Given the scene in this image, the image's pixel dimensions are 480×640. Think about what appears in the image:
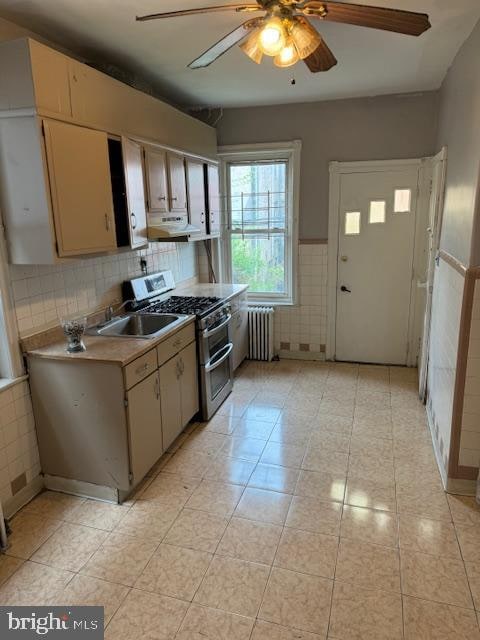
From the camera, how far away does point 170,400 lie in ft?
9.43

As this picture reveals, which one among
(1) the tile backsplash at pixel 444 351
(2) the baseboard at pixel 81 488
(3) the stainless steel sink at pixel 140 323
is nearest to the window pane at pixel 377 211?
(1) the tile backsplash at pixel 444 351

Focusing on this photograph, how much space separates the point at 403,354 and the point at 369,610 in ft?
9.84

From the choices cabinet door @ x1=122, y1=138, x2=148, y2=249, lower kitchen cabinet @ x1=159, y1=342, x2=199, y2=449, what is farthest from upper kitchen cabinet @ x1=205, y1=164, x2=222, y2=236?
lower kitchen cabinet @ x1=159, y1=342, x2=199, y2=449

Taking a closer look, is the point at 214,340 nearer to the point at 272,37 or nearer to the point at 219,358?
the point at 219,358

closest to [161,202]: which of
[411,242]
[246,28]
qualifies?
[246,28]

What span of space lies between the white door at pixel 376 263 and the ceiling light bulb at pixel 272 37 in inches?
102

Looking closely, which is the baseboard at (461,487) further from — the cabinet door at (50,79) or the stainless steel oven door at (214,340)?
the cabinet door at (50,79)

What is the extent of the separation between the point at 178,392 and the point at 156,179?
4.97 ft

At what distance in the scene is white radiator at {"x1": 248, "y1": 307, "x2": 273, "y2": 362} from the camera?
15.0 feet

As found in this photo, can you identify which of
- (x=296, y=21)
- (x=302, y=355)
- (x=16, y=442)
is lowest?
(x=302, y=355)

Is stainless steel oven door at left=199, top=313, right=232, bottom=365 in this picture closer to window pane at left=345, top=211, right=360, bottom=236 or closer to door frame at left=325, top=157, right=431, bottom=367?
door frame at left=325, top=157, right=431, bottom=367

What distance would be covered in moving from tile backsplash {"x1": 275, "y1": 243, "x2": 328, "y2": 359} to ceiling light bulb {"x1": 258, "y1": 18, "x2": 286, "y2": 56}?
272cm

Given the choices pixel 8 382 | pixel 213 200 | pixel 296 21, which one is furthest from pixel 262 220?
Answer: pixel 8 382

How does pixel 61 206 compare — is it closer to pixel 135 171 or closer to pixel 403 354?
pixel 135 171
